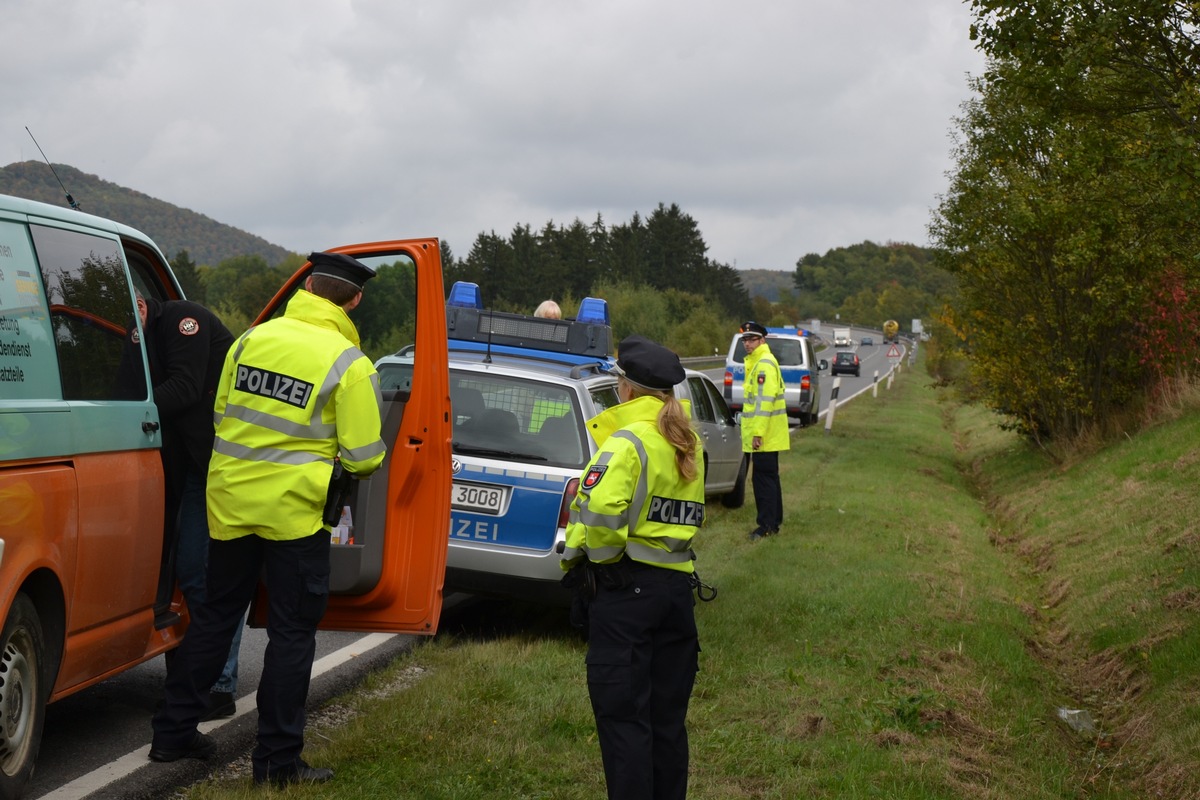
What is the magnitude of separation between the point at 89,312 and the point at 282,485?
41.5 inches

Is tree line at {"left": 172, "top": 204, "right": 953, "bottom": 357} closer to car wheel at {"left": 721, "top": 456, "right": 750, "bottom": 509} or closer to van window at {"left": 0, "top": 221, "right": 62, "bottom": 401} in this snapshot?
car wheel at {"left": 721, "top": 456, "right": 750, "bottom": 509}

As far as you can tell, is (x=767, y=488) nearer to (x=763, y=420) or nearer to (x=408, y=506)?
(x=763, y=420)

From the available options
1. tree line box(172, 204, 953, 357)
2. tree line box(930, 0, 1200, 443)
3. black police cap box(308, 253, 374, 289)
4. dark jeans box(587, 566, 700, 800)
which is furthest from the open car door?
tree line box(172, 204, 953, 357)

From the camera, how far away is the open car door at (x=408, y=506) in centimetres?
541

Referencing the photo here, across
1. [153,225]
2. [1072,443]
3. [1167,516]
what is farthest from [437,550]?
[153,225]

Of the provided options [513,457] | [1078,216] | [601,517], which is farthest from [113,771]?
[1078,216]

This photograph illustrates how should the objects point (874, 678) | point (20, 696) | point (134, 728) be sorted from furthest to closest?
point (874, 678) → point (134, 728) → point (20, 696)

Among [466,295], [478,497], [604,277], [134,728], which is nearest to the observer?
[134,728]

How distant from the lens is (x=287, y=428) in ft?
15.5

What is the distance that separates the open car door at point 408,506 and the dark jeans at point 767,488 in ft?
21.2

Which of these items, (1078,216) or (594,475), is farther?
(1078,216)

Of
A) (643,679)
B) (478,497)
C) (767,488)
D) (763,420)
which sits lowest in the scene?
(767,488)

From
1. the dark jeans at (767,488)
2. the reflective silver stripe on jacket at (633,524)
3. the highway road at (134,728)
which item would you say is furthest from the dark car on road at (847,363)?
the reflective silver stripe on jacket at (633,524)

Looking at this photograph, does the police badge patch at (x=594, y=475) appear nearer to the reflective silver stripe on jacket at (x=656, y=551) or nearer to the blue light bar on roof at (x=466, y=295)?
the reflective silver stripe on jacket at (x=656, y=551)
